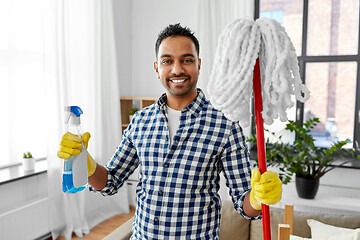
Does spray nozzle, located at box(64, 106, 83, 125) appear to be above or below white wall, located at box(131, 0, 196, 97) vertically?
below

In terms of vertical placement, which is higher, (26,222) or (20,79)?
(20,79)

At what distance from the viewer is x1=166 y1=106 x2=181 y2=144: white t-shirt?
48.1 inches

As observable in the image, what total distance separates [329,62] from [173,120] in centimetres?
267

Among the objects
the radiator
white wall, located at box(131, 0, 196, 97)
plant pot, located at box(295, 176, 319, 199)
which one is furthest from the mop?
white wall, located at box(131, 0, 196, 97)

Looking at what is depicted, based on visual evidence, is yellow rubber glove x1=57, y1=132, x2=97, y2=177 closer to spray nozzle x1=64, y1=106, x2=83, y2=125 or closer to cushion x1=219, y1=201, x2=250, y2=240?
spray nozzle x1=64, y1=106, x2=83, y2=125

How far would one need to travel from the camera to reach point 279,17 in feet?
11.6

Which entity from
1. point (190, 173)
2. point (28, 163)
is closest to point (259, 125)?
point (190, 173)

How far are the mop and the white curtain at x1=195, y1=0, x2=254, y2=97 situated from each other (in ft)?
9.23

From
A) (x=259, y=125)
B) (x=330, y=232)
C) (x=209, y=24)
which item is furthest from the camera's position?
(x=209, y=24)

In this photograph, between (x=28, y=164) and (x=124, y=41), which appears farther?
(x=124, y=41)

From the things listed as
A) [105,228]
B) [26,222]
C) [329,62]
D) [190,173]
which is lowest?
[105,228]

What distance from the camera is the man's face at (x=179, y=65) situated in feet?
3.84

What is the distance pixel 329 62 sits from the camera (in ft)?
11.0

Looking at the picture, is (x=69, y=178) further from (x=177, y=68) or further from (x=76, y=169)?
(x=177, y=68)
